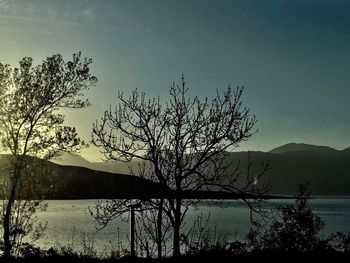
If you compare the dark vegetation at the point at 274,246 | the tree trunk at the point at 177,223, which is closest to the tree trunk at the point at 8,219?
the dark vegetation at the point at 274,246

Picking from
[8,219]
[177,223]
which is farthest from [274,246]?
[8,219]

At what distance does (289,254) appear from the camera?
2050 centimetres

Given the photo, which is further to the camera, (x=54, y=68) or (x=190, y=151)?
(x=54, y=68)

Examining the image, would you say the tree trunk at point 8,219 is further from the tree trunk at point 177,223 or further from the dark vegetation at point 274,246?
the tree trunk at point 177,223

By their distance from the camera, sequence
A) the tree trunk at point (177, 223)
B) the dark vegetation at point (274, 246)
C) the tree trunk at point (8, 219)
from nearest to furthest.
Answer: the dark vegetation at point (274, 246) → the tree trunk at point (177, 223) → the tree trunk at point (8, 219)

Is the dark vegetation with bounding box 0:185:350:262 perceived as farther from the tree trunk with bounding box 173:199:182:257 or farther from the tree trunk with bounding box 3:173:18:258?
the tree trunk with bounding box 3:173:18:258

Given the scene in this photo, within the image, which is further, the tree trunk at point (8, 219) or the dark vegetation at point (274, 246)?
the tree trunk at point (8, 219)

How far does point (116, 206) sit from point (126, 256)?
84.4 inches

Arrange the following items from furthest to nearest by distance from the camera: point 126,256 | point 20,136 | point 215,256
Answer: point 20,136, point 126,256, point 215,256

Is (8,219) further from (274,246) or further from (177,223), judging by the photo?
(274,246)

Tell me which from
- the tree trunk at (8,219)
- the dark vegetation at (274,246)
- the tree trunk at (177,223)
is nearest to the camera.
Answer: the dark vegetation at (274,246)

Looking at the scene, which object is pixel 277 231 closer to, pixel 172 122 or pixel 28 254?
pixel 172 122

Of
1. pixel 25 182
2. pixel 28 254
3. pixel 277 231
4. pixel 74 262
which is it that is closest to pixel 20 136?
pixel 25 182

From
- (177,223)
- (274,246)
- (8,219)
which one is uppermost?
(8,219)
